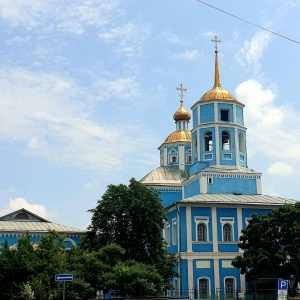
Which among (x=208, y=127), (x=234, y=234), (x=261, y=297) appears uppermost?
(x=208, y=127)

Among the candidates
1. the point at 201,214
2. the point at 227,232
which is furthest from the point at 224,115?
the point at 227,232

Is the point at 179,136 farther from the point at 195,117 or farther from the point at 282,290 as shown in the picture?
the point at 282,290

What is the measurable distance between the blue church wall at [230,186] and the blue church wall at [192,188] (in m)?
1.08

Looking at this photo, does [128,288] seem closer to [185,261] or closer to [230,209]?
[185,261]

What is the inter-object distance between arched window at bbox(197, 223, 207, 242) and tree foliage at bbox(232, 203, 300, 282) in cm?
496

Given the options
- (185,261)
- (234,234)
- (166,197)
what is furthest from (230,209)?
(166,197)

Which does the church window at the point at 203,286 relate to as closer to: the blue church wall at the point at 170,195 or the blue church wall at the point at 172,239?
the blue church wall at the point at 172,239

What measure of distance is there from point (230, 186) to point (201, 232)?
5.33 metres

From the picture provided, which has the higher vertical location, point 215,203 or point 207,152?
point 207,152

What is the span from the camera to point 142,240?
32.2 m

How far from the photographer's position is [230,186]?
41312 mm

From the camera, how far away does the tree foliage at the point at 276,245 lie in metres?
31.2

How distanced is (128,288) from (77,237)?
18.5 metres

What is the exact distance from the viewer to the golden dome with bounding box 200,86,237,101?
43312mm
